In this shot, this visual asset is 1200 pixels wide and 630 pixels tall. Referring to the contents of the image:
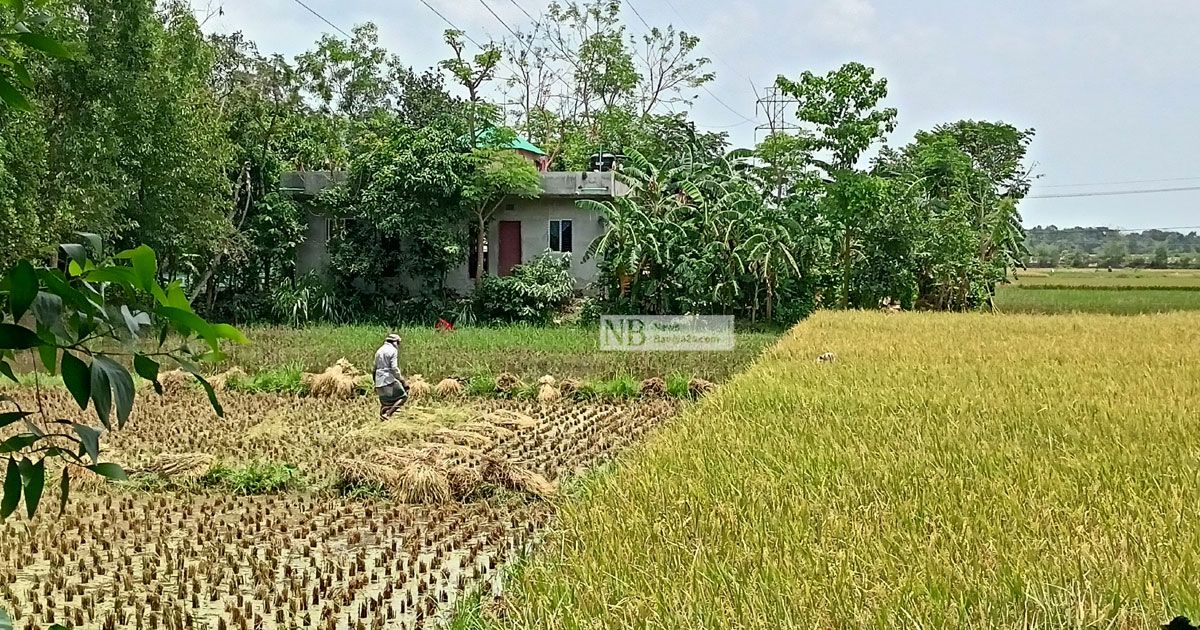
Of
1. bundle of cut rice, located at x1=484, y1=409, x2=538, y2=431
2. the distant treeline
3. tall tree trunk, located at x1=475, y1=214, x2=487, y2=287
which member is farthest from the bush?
the distant treeline

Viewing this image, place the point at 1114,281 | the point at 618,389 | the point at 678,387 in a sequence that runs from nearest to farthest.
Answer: the point at 618,389 < the point at 678,387 < the point at 1114,281

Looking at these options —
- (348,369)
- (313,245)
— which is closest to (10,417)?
(348,369)

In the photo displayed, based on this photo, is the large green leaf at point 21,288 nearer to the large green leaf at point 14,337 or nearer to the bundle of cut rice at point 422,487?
the large green leaf at point 14,337

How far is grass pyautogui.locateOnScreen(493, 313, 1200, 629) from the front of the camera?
3430 millimetres

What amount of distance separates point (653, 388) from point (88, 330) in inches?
414

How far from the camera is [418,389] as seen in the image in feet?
35.5

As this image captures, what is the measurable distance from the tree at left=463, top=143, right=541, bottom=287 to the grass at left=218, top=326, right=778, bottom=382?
2.60 meters

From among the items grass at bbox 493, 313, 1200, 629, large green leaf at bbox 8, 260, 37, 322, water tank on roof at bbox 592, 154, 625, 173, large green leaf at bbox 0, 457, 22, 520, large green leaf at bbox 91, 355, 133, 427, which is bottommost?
grass at bbox 493, 313, 1200, 629

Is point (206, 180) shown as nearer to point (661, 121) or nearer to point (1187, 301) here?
point (661, 121)

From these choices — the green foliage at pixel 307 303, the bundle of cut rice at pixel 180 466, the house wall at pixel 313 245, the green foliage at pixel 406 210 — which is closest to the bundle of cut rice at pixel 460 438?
the bundle of cut rice at pixel 180 466

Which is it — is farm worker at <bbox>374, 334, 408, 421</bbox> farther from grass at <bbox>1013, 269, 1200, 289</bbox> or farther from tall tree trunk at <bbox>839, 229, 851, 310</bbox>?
grass at <bbox>1013, 269, 1200, 289</bbox>

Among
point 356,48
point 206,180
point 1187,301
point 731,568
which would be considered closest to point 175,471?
point 731,568

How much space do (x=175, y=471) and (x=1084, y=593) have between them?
5.49 m

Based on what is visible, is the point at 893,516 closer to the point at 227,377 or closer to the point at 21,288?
the point at 21,288
